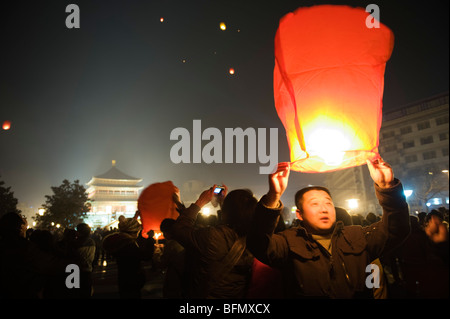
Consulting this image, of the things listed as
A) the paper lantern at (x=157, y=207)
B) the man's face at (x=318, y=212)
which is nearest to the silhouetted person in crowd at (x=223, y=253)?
the man's face at (x=318, y=212)

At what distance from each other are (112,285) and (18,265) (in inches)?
250

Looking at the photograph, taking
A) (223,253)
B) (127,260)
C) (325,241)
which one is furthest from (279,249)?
(127,260)

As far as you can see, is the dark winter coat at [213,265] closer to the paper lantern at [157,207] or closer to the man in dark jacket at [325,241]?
the man in dark jacket at [325,241]

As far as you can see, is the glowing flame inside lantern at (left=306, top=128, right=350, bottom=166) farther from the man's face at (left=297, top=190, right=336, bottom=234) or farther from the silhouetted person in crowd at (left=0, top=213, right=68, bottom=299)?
the silhouetted person in crowd at (left=0, top=213, right=68, bottom=299)

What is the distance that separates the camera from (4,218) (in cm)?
346

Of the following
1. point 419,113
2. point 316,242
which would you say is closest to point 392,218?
point 316,242

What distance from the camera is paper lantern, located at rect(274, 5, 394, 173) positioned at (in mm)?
1973

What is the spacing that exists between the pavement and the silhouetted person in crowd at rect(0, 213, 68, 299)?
8.10ft

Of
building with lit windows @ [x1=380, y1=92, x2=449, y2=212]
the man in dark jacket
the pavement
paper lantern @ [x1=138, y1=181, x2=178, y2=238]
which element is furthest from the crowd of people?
building with lit windows @ [x1=380, y1=92, x2=449, y2=212]

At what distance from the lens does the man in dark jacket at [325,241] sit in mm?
2146

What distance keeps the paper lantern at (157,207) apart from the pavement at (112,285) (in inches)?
44.6
